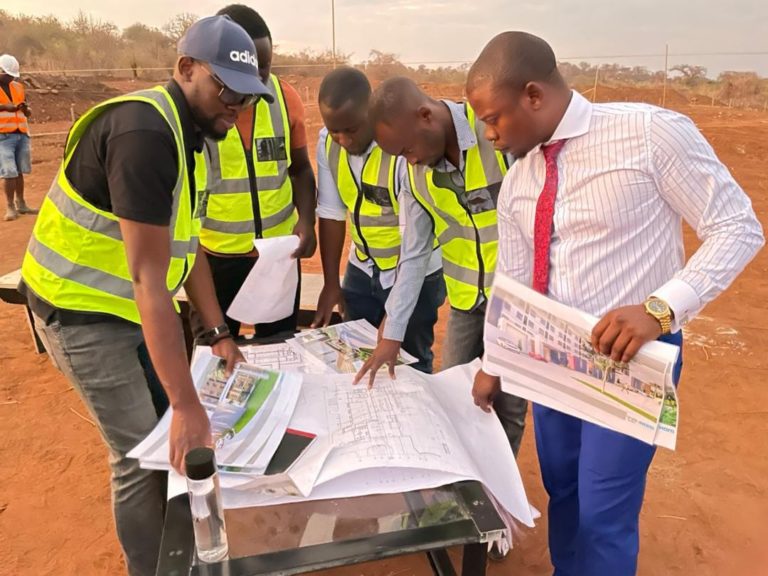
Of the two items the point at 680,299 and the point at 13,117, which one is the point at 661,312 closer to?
the point at 680,299

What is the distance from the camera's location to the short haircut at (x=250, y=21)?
A: 2.45m

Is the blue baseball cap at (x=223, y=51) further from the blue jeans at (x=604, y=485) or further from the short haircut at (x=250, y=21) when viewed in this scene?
the blue jeans at (x=604, y=485)

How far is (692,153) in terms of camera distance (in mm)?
1325

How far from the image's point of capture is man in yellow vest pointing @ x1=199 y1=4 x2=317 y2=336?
8.09ft

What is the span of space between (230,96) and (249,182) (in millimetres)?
996

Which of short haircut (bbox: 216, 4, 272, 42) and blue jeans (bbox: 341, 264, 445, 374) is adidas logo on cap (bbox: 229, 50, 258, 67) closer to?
short haircut (bbox: 216, 4, 272, 42)

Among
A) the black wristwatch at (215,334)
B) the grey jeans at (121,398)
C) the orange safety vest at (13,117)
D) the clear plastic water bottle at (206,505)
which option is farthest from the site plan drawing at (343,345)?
the orange safety vest at (13,117)

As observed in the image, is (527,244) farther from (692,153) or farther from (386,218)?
(386,218)

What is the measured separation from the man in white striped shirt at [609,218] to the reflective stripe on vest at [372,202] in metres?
0.86

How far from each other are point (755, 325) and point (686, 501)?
8.01 feet

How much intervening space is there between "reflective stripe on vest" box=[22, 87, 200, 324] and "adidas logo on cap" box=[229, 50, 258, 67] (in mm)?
186

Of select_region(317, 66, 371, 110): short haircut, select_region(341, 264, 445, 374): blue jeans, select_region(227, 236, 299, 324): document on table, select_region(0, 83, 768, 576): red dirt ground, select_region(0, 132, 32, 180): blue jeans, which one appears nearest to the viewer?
select_region(317, 66, 371, 110): short haircut

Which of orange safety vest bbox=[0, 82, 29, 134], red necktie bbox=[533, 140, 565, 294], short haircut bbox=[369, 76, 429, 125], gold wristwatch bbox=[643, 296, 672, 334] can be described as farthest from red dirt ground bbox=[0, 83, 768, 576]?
orange safety vest bbox=[0, 82, 29, 134]

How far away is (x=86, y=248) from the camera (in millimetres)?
1582
